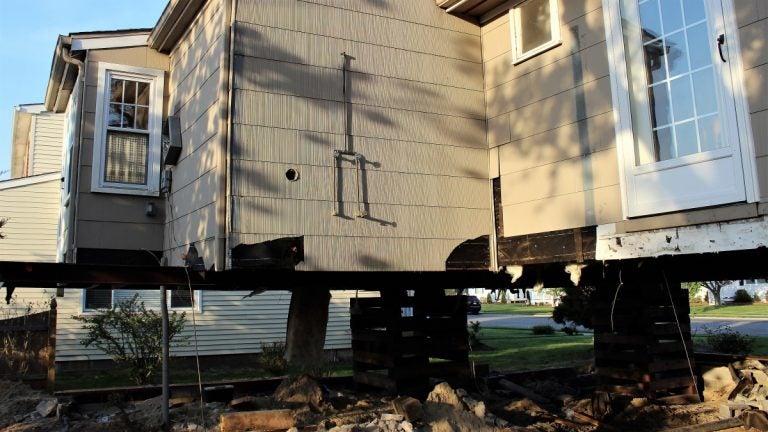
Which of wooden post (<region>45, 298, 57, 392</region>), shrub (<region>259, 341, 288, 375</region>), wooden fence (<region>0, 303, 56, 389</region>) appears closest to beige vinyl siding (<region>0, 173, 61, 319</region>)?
shrub (<region>259, 341, 288, 375</region>)

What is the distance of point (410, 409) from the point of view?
6039 millimetres

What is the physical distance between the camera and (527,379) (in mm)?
10141

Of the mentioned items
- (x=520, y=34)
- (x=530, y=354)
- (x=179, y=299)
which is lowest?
(x=530, y=354)

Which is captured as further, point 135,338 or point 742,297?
point 742,297

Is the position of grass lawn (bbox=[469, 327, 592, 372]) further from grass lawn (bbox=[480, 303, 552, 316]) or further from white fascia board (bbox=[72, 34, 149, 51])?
grass lawn (bbox=[480, 303, 552, 316])

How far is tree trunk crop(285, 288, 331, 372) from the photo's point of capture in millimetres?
6977

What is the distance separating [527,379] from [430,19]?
6.23 meters

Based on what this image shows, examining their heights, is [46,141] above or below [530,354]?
above

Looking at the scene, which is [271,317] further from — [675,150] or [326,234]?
[675,150]

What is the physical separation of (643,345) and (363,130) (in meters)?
4.93

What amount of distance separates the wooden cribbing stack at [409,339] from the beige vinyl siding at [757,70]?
448 centimetres

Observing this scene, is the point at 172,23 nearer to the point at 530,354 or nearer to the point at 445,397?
the point at 445,397

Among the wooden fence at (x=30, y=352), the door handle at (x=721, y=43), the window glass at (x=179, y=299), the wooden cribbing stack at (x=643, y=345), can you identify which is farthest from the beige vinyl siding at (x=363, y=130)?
the window glass at (x=179, y=299)

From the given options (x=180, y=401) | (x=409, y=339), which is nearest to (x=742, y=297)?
(x=409, y=339)
